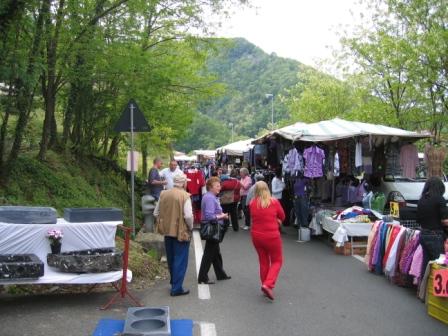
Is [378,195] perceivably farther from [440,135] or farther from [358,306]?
[440,135]

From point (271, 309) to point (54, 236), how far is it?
298 cm

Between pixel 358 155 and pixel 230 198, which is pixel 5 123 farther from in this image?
pixel 358 155

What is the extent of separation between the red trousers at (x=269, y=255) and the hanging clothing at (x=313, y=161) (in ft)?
17.4

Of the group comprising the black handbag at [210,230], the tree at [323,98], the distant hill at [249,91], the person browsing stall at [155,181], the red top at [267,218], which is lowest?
the black handbag at [210,230]

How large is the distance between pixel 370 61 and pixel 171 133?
388 inches

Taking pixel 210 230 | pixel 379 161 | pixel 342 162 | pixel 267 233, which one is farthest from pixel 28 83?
pixel 379 161

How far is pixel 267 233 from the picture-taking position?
7074mm

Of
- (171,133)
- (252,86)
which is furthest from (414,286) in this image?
(252,86)

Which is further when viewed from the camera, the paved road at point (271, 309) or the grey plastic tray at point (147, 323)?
the paved road at point (271, 309)

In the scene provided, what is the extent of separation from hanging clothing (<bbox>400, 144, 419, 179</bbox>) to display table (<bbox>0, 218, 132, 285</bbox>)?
29.4ft

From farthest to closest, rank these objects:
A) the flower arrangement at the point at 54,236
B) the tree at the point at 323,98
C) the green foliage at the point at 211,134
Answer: the green foliage at the point at 211,134, the tree at the point at 323,98, the flower arrangement at the point at 54,236

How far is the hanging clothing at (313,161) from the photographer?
1220 cm

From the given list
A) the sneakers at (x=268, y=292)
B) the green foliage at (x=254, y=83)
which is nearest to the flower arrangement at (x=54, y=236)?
the sneakers at (x=268, y=292)

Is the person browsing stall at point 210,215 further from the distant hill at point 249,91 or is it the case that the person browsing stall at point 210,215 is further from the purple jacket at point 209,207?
the distant hill at point 249,91
